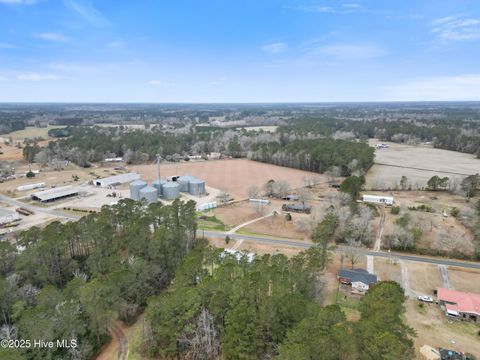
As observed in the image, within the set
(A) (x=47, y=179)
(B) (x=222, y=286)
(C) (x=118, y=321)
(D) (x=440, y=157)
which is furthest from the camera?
(D) (x=440, y=157)

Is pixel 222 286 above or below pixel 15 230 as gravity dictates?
above

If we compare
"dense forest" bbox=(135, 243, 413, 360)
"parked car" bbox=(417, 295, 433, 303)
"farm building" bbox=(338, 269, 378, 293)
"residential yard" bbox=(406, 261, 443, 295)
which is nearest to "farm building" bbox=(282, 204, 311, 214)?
"residential yard" bbox=(406, 261, 443, 295)

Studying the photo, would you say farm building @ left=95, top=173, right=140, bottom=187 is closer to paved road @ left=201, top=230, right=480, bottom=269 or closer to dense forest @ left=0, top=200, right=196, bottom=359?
dense forest @ left=0, top=200, right=196, bottom=359

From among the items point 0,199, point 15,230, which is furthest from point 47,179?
point 15,230

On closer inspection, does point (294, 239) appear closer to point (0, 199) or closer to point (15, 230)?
point (15, 230)

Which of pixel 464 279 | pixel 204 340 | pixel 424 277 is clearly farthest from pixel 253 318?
pixel 464 279

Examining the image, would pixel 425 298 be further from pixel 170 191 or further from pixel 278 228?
pixel 170 191

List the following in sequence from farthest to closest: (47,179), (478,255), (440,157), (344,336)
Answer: (440,157), (47,179), (478,255), (344,336)

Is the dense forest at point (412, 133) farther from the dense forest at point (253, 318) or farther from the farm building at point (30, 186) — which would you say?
the dense forest at point (253, 318)
